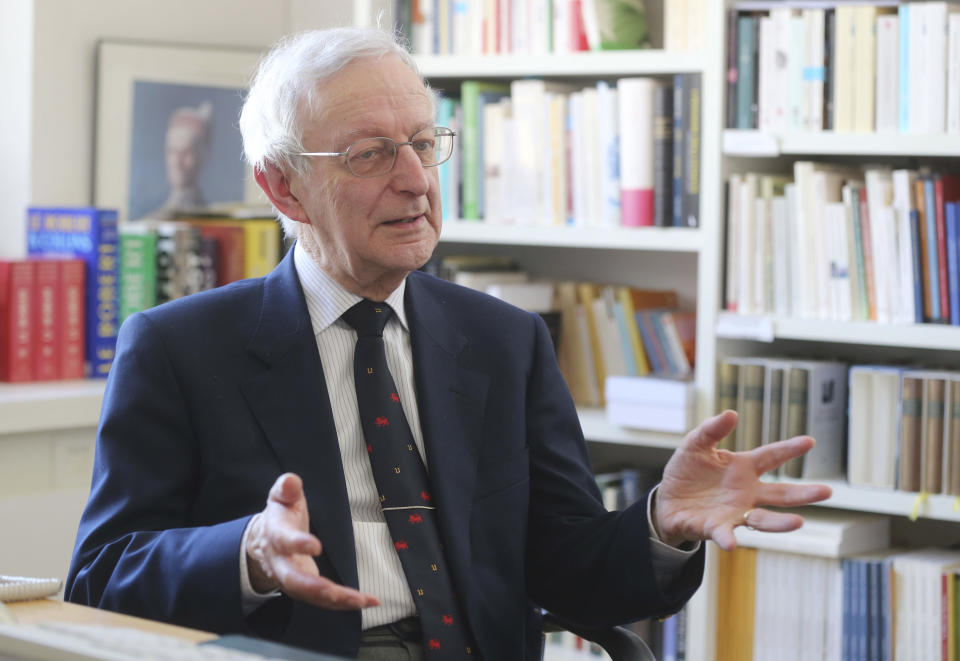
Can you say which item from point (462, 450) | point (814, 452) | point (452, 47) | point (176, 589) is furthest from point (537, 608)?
point (452, 47)

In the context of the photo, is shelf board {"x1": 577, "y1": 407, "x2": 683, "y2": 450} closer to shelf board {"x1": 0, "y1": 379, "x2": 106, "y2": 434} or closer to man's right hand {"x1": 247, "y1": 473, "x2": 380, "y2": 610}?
shelf board {"x1": 0, "y1": 379, "x2": 106, "y2": 434}

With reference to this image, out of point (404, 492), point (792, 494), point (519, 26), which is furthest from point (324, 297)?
point (519, 26)

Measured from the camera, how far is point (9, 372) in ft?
9.16

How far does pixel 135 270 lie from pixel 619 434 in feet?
4.08

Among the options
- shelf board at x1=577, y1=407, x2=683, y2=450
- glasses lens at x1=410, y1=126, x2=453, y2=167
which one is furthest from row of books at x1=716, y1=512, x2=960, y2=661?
glasses lens at x1=410, y1=126, x2=453, y2=167

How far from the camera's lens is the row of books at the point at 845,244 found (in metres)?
2.28

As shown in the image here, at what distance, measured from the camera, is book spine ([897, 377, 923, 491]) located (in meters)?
2.31

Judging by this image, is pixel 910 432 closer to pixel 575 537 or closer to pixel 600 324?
pixel 600 324

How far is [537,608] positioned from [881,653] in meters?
0.98

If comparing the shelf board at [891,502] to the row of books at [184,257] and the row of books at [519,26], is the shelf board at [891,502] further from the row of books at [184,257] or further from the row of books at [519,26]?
the row of books at [184,257]

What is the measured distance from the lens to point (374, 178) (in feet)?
5.17

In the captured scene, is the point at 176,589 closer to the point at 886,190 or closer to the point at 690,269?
the point at 886,190

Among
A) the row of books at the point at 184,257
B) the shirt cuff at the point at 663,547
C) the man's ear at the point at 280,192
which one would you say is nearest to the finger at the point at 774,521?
the shirt cuff at the point at 663,547

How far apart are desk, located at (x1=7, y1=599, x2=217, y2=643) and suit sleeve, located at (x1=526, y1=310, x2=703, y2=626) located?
1.97 ft
